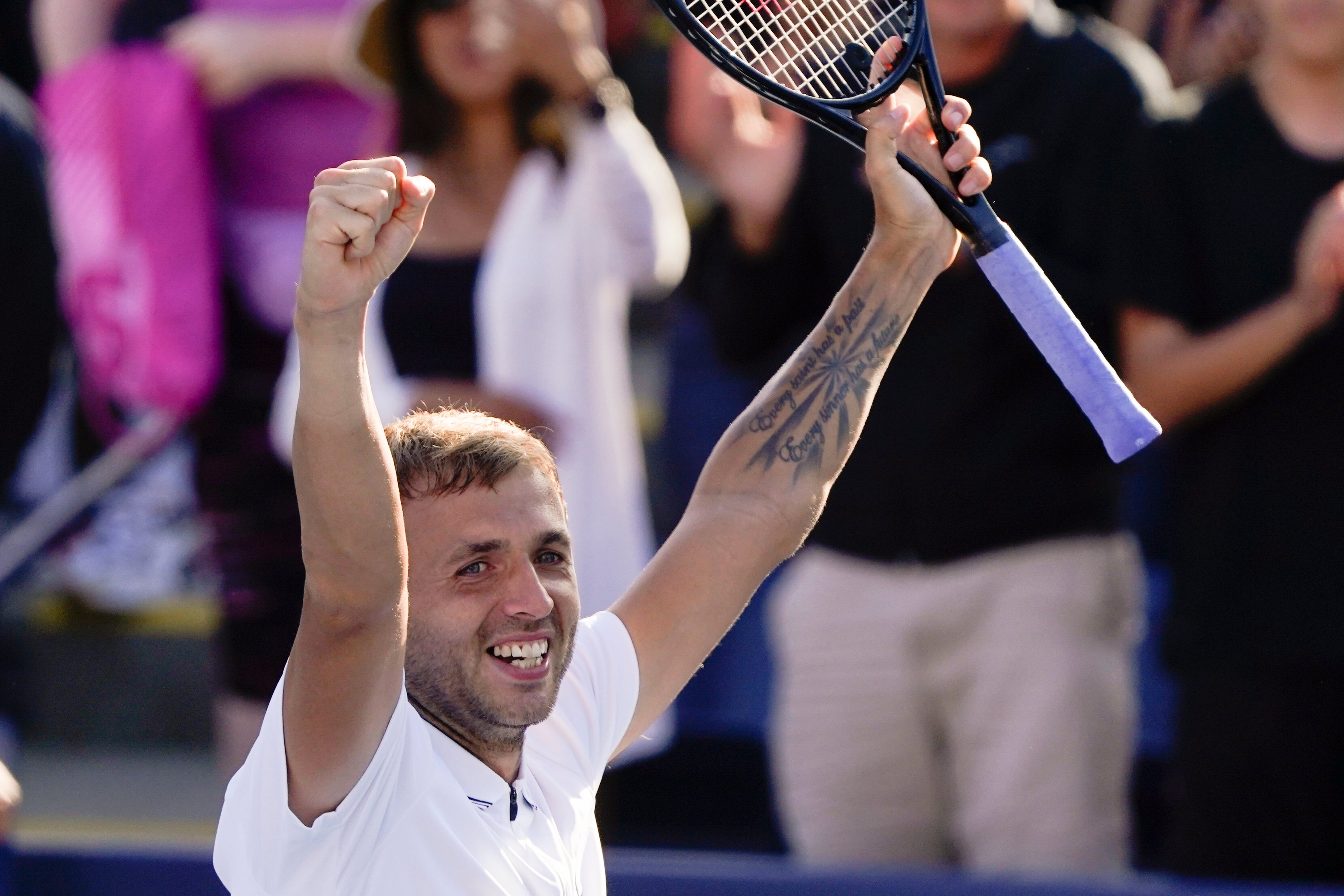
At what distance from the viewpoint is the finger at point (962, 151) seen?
207 centimetres

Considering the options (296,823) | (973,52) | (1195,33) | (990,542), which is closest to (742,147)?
(973,52)

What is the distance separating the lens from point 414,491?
191cm

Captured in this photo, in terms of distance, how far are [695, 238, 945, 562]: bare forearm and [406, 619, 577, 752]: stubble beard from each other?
41 cm

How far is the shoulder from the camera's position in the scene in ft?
11.1

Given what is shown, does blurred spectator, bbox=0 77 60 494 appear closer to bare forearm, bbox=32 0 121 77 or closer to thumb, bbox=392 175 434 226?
bare forearm, bbox=32 0 121 77

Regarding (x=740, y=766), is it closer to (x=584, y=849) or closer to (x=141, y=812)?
(x=141, y=812)

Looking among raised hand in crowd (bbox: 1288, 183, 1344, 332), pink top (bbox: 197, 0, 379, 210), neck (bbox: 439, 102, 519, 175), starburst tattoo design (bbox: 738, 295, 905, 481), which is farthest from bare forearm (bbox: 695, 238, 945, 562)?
pink top (bbox: 197, 0, 379, 210)

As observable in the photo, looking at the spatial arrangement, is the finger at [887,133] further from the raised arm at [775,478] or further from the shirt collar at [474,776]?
the shirt collar at [474,776]

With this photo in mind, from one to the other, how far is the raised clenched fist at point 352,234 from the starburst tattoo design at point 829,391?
0.76 metres

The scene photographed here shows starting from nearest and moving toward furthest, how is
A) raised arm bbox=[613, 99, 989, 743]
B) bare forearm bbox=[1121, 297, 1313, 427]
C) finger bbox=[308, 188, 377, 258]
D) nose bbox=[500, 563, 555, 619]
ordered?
finger bbox=[308, 188, 377, 258] → nose bbox=[500, 563, 555, 619] → raised arm bbox=[613, 99, 989, 743] → bare forearm bbox=[1121, 297, 1313, 427]

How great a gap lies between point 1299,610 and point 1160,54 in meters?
1.61

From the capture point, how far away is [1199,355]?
10.5 ft

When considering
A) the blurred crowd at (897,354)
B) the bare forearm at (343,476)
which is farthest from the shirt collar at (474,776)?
the blurred crowd at (897,354)

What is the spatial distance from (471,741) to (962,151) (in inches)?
33.0
